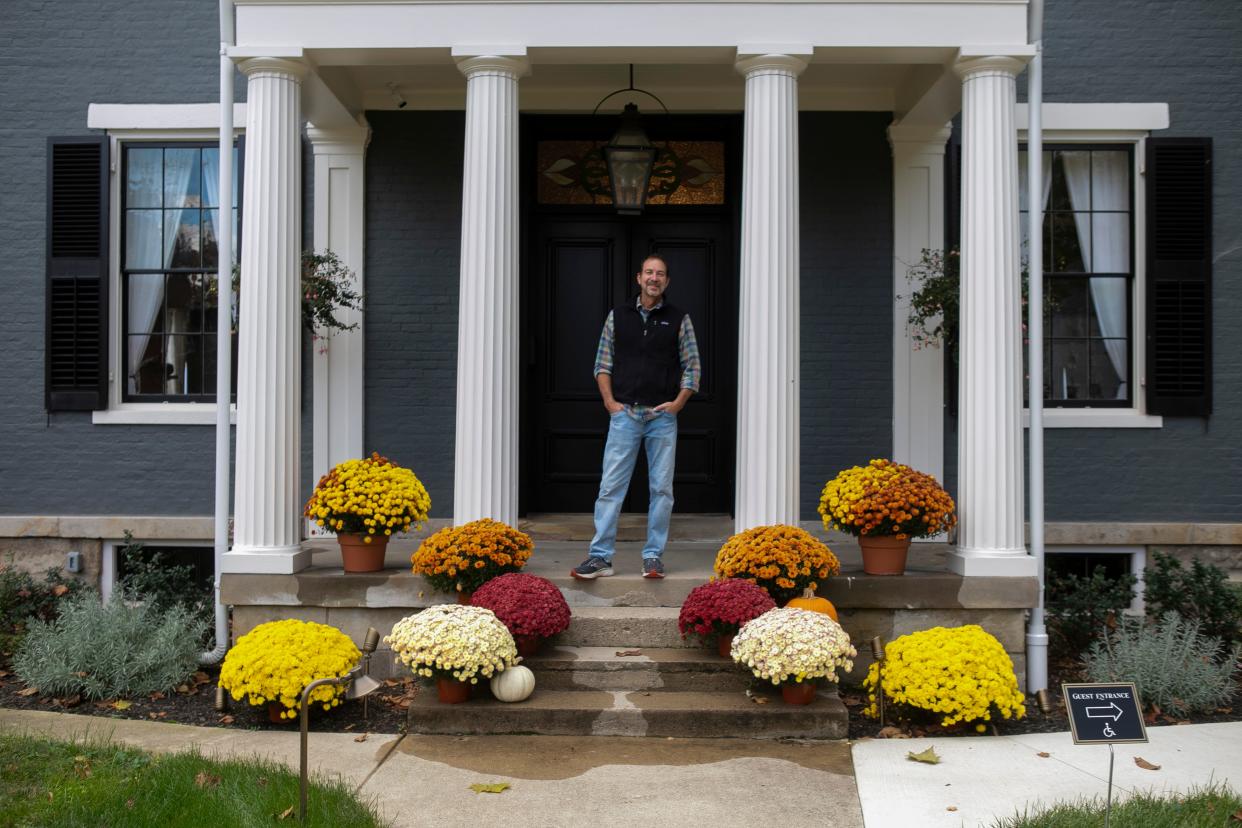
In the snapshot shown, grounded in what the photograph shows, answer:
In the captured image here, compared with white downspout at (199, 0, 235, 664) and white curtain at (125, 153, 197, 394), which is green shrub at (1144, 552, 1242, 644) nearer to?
white downspout at (199, 0, 235, 664)

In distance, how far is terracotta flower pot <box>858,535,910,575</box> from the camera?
709cm

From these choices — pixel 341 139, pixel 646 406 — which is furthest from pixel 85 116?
pixel 646 406

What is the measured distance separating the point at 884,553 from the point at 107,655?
4.89 m

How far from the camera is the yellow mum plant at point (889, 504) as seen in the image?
6941mm

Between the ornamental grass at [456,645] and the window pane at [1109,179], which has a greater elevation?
the window pane at [1109,179]

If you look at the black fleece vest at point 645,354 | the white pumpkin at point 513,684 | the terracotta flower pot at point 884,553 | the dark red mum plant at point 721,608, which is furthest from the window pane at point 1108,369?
the white pumpkin at point 513,684

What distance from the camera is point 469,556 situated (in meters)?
6.72

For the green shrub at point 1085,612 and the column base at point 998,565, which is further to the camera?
the green shrub at point 1085,612

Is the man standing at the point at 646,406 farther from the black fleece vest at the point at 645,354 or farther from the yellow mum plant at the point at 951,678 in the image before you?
the yellow mum plant at the point at 951,678

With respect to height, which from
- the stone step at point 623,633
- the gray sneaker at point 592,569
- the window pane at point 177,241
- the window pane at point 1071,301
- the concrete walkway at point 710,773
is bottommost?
the concrete walkway at point 710,773

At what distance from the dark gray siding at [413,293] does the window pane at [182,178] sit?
1.46m

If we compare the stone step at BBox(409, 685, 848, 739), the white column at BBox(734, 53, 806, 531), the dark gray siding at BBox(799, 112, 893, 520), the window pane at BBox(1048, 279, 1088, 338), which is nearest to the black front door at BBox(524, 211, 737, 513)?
the dark gray siding at BBox(799, 112, 893, 520)

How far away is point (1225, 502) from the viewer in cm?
898

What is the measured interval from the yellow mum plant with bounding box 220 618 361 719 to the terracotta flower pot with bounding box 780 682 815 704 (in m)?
2.38
